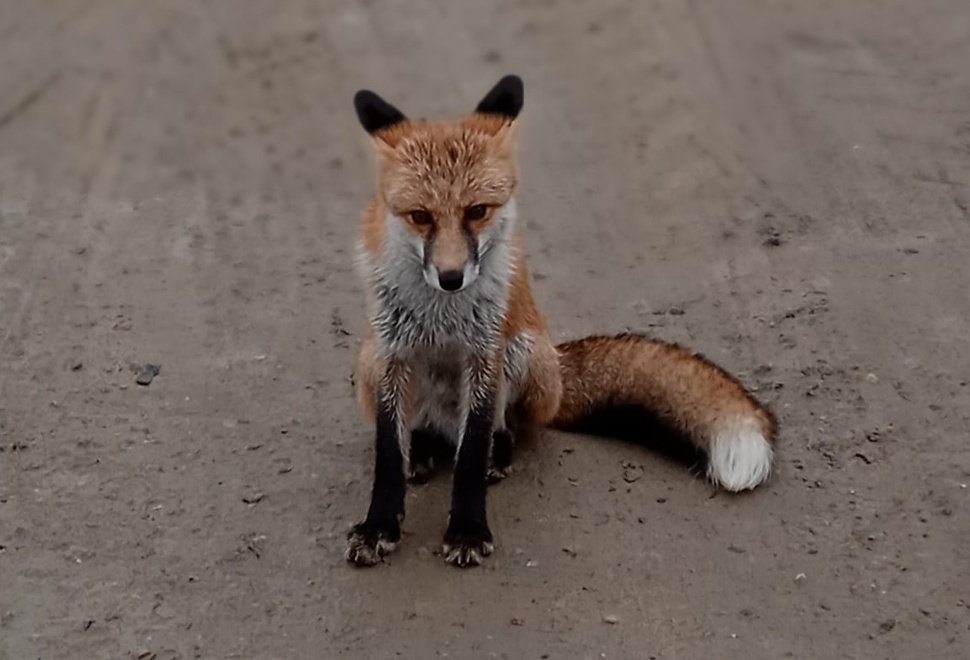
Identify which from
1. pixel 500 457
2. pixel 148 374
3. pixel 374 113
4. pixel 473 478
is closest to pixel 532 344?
pixel 500 457

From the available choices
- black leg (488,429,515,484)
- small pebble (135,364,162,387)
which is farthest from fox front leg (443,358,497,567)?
small pebble (135,364,162,387)

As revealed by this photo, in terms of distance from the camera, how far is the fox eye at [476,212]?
14.0 ft

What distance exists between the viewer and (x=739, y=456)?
4832 mm

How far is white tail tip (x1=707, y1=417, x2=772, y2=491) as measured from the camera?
190 inches

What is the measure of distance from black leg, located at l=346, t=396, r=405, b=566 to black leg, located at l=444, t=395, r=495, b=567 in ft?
0.68

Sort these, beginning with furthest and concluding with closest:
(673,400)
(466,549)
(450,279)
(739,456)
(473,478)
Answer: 1. (673,400)
2. (739,456)
3. (473,478)
4. (466,549)
5. (450,279)

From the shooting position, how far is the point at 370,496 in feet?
16.4

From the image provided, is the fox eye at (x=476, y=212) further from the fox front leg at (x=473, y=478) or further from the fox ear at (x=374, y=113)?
the fox front leg at (x=473, y=478)

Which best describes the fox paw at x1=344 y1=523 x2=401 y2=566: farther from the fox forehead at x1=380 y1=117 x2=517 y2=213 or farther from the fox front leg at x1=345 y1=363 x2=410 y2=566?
the fox forehead at x1=380 y1=117 x2=517 y2=213

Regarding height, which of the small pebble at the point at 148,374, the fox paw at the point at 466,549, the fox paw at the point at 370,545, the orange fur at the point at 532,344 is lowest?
the fox paw at the point at 466,549

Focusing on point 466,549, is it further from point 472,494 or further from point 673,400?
point 673,400

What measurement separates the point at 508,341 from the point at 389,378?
50cm

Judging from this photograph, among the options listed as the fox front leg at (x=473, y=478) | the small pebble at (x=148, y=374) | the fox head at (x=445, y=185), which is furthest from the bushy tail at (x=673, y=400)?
the small pebble at (x=148, y=374)

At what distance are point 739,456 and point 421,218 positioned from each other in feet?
5.22
